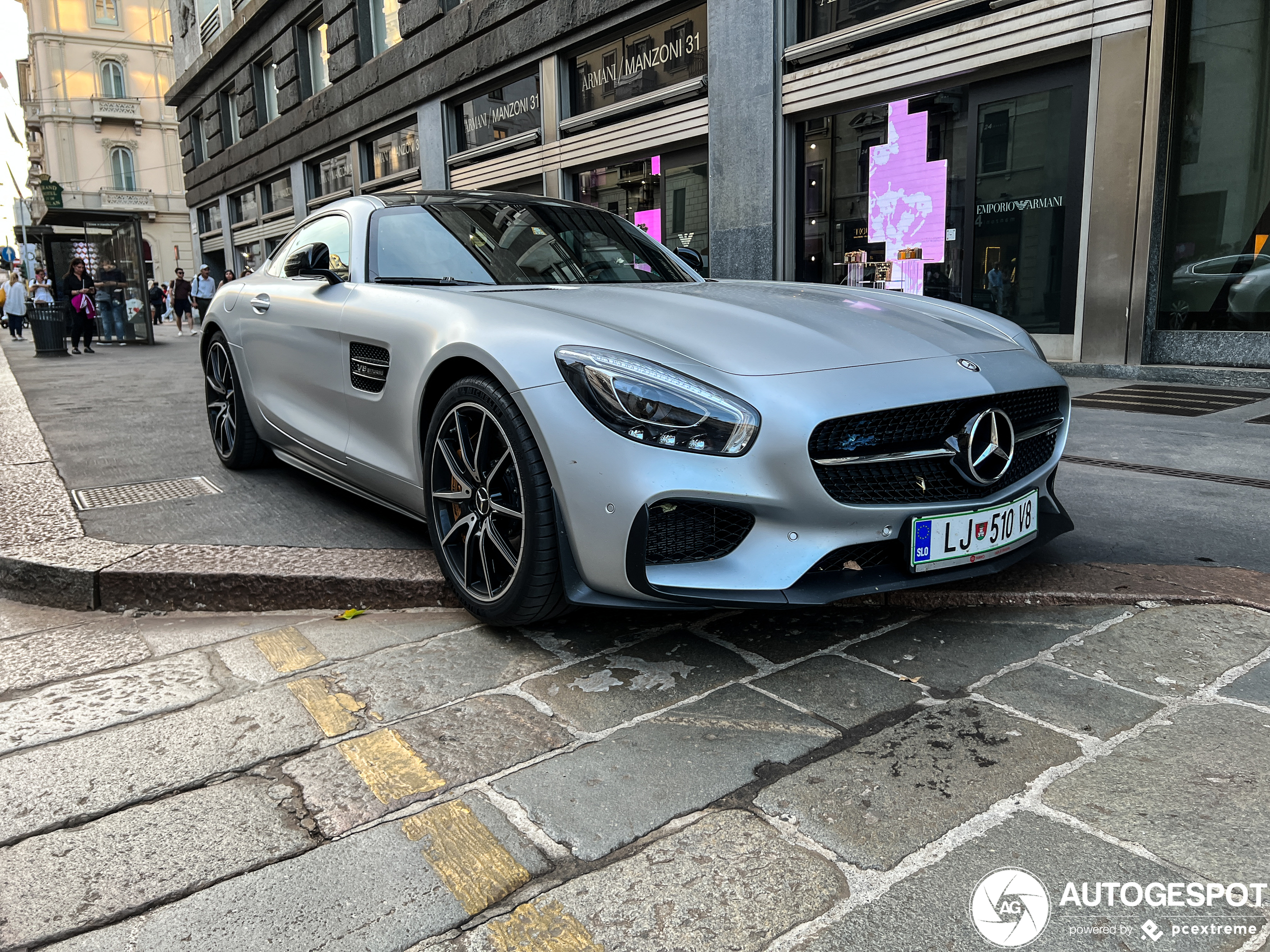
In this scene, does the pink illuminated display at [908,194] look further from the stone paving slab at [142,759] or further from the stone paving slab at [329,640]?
the stone paving slab at [142,759]

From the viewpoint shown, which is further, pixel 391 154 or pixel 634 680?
pixel 391 154

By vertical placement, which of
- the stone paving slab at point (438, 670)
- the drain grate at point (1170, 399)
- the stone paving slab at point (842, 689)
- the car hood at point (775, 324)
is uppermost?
the car hood at point (775, 324)

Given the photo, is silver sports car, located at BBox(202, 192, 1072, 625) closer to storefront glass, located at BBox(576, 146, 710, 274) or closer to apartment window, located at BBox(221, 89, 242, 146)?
storefront glass, located at BBox(576, 146, 710, 274)

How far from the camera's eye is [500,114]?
15195 mm

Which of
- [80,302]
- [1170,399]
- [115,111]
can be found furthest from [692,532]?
[115,111]

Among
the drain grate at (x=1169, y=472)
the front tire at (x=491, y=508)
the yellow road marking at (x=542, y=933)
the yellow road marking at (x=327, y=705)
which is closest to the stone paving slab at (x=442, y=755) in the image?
the yellow road marking at (x=327, y=705)

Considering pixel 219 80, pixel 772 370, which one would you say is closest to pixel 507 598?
pixel 772 370

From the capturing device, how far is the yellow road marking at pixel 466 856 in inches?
64.9

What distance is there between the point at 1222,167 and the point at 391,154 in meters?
15.2

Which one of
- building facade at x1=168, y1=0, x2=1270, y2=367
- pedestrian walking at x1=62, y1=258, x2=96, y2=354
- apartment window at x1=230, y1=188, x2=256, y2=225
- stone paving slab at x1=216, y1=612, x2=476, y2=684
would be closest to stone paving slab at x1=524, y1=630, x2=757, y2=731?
stone paving slab at x1=216, y1=612, x2=476, y2=684

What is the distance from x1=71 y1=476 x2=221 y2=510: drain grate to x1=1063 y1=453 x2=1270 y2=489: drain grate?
4426 mm

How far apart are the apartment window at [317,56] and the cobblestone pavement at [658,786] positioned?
69.4ft

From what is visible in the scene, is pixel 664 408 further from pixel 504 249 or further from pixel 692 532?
pixel 504 249

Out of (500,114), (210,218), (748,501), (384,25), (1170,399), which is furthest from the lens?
(210,218)
